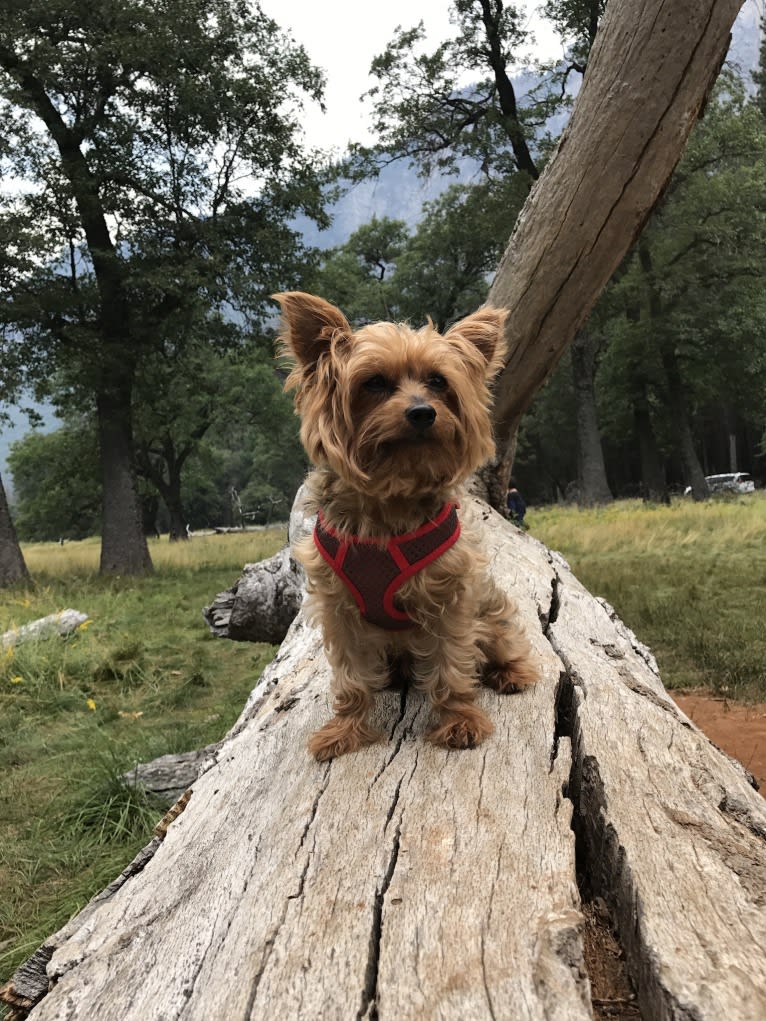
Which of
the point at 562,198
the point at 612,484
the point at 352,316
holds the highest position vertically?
the point at 352,316

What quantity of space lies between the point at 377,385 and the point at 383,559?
710 mm

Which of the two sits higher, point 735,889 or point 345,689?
point 345,689

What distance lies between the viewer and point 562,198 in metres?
5.72

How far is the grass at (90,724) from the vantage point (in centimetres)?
418

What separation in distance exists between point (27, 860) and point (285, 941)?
123 inches

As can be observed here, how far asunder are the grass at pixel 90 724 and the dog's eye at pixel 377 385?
3.06 meters

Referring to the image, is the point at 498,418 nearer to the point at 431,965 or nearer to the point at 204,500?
the point at 431,965

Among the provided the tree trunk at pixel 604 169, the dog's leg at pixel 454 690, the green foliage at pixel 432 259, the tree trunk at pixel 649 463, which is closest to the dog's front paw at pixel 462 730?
the dog's leg at pixel 454 690

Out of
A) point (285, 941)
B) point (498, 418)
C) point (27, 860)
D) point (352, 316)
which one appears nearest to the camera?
point (285, 941)

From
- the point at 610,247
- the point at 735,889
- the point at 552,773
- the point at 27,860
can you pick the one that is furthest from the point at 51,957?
the point at 610,247

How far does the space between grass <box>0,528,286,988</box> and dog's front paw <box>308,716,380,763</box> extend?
5.98ft

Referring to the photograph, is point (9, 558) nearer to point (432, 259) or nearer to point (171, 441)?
point (171, 441)

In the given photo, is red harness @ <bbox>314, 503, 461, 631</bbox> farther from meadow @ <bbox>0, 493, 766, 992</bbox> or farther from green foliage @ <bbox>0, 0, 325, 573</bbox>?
green foliage @ <bbox>0, 0, 325, 573</bbox>

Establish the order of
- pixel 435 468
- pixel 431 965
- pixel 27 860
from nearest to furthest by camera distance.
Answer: pixel 431 965, pixel 435 468, pixel 27 860
